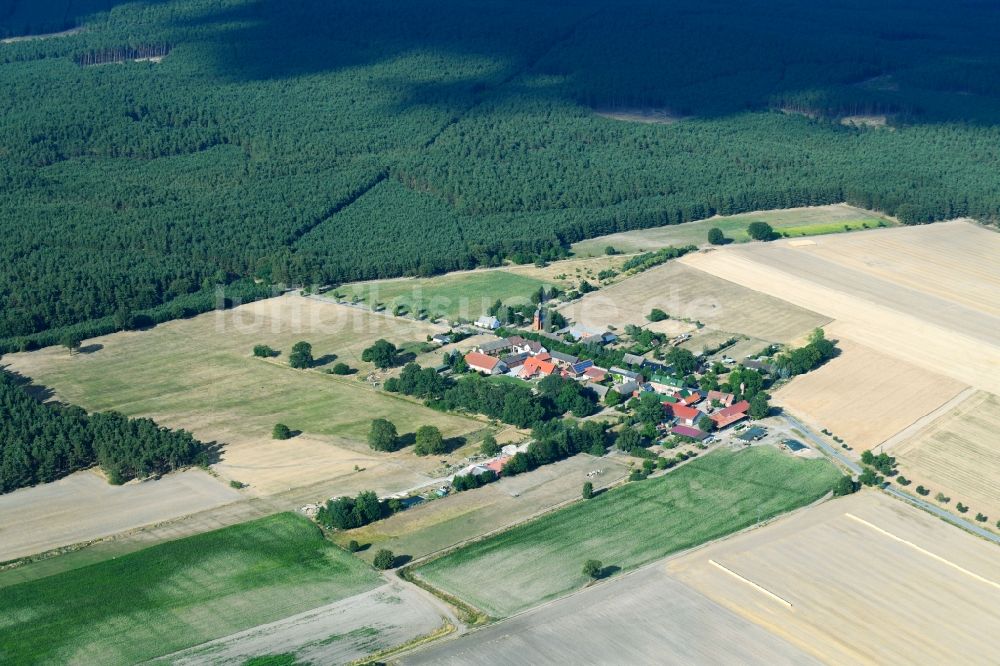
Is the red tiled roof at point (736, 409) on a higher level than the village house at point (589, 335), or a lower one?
lower

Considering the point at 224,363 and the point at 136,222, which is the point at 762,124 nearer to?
the point at 136,222

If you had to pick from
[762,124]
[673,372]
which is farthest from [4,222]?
[762,124]

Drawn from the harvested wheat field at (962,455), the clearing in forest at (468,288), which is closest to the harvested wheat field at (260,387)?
the clearing in forest at (468,288)

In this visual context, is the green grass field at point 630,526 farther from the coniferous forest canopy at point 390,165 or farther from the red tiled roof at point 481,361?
the coniferous forest canopy at point 390,165

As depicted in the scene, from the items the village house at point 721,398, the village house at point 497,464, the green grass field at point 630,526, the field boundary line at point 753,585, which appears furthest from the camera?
the village house at point 721,398

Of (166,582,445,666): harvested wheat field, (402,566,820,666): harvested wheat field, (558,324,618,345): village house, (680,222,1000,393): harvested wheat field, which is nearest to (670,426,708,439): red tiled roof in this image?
(558,324,618,345): village house

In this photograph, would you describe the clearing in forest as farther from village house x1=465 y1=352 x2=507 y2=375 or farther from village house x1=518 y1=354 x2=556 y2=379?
village house x1=518 y1=354 x2=556 y2=379
